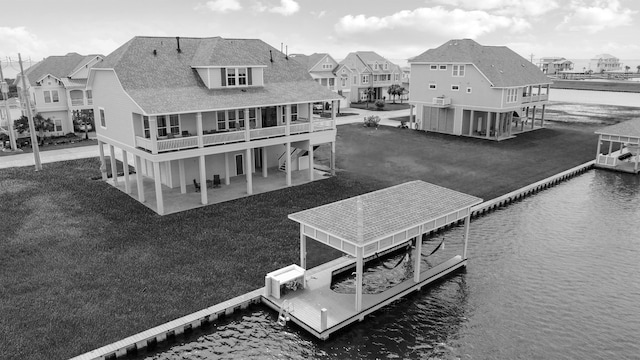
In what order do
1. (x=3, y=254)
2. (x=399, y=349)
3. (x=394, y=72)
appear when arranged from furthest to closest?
1. (x=394, y=72)
2. (x=3, y=254)
3. (x=399, y=349)

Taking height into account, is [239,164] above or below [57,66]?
below

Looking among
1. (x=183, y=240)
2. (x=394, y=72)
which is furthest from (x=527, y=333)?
(x=394, y=72)

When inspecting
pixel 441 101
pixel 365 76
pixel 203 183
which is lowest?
pixel 203 183

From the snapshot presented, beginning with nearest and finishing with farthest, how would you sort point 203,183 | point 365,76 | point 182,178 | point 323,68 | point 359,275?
point 359,275, point 203,183, point 182,178, point 323,68, point 365,76

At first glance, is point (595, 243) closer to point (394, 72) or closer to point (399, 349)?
point (399, 349)

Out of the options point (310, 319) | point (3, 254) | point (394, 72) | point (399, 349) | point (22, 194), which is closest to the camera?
point (399, 349)

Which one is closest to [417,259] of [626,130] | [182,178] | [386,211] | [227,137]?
[386,211]

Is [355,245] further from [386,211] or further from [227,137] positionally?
[227,137]
